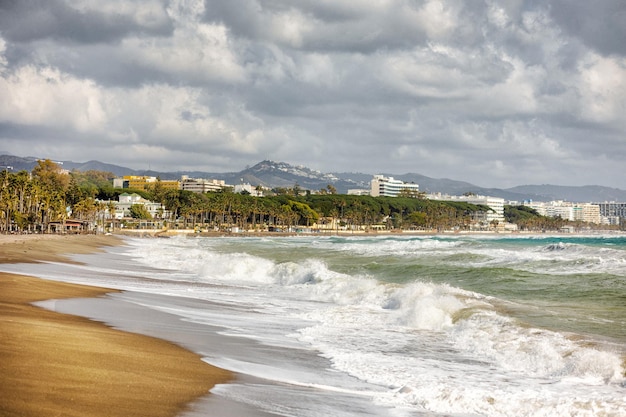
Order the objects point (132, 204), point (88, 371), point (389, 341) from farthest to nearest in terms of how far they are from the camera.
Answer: point (132, 204) < point (389, 341) < point (88, 371)

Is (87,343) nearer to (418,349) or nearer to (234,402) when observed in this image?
(234,402)

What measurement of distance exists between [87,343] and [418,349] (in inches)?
252

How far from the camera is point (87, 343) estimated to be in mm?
10148

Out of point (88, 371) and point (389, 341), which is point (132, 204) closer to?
point (389, 341)

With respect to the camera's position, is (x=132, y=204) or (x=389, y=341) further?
(x=132, y=204)

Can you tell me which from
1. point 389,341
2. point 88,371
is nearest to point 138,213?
point 389,341

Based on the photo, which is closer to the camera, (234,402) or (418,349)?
(234,402)

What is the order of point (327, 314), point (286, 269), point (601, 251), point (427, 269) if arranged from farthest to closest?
point (601, 251)
point (427, 269)
point (286, 269)
point (327, 314)

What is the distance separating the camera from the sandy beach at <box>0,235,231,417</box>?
6750 mm

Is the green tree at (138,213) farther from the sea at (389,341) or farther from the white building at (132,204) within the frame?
the sea at (389,341)

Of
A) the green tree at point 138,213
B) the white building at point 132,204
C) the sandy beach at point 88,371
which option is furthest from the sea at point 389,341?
the white building at point 132,204

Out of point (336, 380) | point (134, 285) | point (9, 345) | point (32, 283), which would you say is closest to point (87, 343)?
point (9, 345)

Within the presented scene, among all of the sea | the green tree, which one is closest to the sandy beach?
the sea

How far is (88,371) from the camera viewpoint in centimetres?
821
